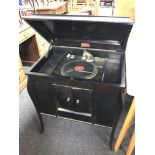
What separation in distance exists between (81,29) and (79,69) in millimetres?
294

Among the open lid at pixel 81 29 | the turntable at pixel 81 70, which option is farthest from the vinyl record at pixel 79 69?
the open lid at pixel 81 29

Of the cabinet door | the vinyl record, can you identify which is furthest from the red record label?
the cabinet door

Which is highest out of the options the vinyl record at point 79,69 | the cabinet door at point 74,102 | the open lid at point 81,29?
the open lid at point 81,29

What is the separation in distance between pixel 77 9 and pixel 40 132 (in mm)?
3030

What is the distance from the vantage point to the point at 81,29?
42.1 inches

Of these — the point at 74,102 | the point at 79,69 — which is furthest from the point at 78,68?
the point at 74,102

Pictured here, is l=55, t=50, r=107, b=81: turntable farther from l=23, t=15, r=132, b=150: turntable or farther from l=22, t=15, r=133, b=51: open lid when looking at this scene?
l=22, t=15, r=133, b=51: open lid

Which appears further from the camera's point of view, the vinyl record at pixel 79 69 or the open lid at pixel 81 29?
the vinyl record at pixel 79 69

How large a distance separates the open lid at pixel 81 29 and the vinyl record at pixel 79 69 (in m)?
0.20

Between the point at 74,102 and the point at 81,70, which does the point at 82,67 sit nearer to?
the point at 81,70

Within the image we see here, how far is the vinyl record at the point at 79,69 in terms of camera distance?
1.04m

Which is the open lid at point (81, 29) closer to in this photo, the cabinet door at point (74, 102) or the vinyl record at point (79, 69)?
the vinyl record at point (79, 69)

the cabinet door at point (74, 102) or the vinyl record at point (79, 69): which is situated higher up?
the vinyl record at point (79, 69)
